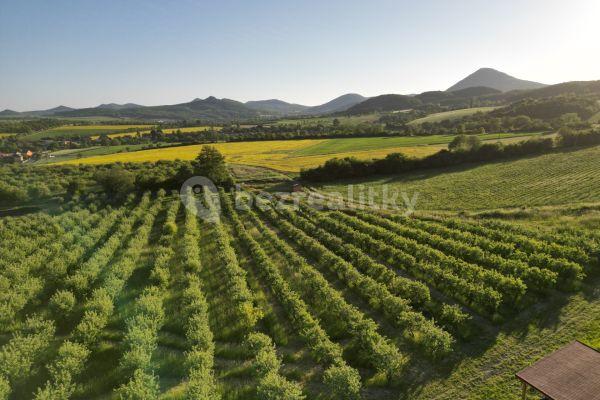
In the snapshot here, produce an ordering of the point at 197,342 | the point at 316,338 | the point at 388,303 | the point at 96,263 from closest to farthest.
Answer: the point at 316,338
the point at 197,342
the point at 388,303
the point at 96,263

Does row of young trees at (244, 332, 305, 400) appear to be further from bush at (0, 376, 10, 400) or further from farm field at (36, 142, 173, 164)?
farm field at (36, 142, 173, 164)

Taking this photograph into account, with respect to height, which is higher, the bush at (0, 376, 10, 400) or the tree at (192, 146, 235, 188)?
the tree at (192, 146, 235, 188)

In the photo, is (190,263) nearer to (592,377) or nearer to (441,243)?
(441,243)

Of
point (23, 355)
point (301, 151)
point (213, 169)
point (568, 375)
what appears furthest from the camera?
point (301, 151)

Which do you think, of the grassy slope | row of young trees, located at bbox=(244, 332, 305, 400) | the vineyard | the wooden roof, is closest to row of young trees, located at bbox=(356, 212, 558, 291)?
the vineyard

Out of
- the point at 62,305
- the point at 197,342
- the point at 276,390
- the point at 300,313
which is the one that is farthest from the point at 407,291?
the point at 62,305

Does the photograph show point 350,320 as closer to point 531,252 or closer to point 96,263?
point 531,252
